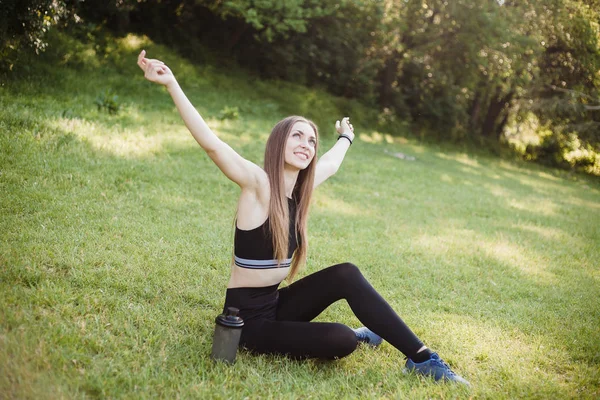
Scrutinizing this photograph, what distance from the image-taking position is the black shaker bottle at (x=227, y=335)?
3.00 meters

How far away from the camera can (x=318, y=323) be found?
3201 millimetres

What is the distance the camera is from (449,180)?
12.0m

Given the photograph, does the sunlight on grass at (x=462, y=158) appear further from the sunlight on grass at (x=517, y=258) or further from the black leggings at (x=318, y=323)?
the black leggings at (x=318, y=323)

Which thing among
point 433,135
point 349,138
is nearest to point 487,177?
point 433,135

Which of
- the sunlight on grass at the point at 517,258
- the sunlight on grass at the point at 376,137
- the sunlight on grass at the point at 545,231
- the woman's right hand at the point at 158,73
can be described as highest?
the woman's right hand at the point at 158,73

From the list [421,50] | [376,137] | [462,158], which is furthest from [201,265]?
[421,50]

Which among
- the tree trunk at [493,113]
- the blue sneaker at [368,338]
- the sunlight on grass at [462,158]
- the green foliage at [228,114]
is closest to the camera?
the blue sneaker at [368,338]

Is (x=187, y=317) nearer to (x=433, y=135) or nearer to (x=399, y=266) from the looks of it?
(x=399, y=266)

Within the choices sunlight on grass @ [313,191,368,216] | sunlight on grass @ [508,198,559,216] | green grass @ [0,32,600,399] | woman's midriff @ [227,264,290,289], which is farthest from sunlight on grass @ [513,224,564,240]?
woman's midriff @ [227,264,290,289]

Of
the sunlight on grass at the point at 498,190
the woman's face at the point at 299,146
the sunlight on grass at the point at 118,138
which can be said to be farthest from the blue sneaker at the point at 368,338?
the sunlight on grass at the point at 498,190

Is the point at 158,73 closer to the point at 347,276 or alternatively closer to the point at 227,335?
the point at 227,335

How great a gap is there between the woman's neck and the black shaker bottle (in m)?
0.91

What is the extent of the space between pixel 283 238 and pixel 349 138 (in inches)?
59.1

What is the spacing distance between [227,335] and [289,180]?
1120 millimetres
